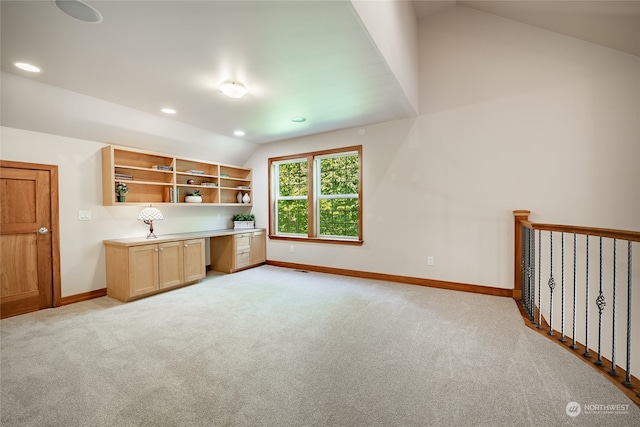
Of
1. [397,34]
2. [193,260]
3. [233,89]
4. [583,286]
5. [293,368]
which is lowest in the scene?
[293,368]

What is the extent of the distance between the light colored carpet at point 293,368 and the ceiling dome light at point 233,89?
7.94 feet

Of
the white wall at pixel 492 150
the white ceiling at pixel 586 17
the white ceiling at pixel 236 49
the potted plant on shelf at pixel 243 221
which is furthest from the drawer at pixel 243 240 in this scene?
the white ceiling at pixel 586 17

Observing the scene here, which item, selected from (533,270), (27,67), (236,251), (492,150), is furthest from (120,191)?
(533,270)

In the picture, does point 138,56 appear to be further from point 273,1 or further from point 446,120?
point 446,120

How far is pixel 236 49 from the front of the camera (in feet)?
7.29

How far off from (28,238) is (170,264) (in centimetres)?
154

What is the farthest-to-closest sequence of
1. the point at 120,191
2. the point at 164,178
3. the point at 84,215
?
1. the point at 164,178
2. the point at 120,191
3. the point at 84,215

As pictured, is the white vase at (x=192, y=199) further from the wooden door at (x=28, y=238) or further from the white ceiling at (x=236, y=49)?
the wooden door at (x=28, y=238)

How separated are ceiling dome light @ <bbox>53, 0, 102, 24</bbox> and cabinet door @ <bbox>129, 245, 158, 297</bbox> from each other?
2.49m

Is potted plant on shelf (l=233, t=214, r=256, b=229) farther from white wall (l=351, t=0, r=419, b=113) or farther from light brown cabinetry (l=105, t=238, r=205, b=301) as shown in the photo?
white wall (l=351, t=0, r=419, b=113)

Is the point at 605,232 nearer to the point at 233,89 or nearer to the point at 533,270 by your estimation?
the point at 533,270

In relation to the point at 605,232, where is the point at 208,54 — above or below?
above

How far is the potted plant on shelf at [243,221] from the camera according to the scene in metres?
5.42

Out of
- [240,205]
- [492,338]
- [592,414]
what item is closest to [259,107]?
[240,205]
